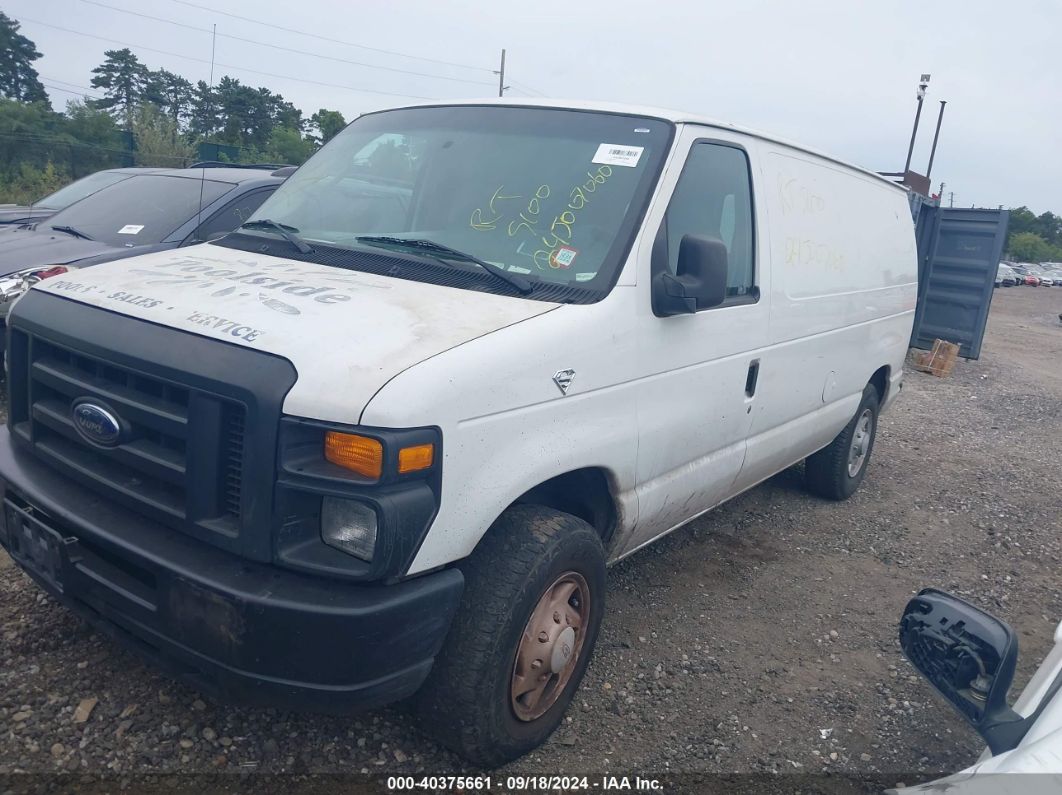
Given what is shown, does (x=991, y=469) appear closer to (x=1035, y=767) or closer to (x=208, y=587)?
(x=1035, y=767)

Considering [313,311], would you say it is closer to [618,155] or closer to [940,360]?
[618,155]

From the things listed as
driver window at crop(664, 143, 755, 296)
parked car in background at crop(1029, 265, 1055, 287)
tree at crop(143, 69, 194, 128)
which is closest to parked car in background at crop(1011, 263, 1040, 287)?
parked car in background at crop(1029, 265, 1055, 287)

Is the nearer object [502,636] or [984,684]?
[984,684]

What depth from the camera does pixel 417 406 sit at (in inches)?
90.0

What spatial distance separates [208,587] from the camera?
2291 millimetres

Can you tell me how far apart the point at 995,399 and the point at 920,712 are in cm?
854

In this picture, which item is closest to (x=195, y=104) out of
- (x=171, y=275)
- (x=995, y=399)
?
(x=995, y=399)

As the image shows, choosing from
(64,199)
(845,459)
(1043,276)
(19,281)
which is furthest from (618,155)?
(1043,276)

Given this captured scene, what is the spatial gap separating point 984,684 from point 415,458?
5.07 ft

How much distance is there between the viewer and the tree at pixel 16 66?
123 feet

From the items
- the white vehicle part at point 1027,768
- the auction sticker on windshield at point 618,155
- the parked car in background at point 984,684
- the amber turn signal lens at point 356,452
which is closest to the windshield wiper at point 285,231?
the auction sticker on windshield at point 618,155

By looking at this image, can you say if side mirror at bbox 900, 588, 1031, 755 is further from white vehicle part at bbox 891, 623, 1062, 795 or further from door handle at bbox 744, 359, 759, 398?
door handle at bbox 744, 359, 759, 398

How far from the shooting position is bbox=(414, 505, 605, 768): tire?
2.60m

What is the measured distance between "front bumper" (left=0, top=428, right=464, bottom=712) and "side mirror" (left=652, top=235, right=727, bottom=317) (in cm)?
130
